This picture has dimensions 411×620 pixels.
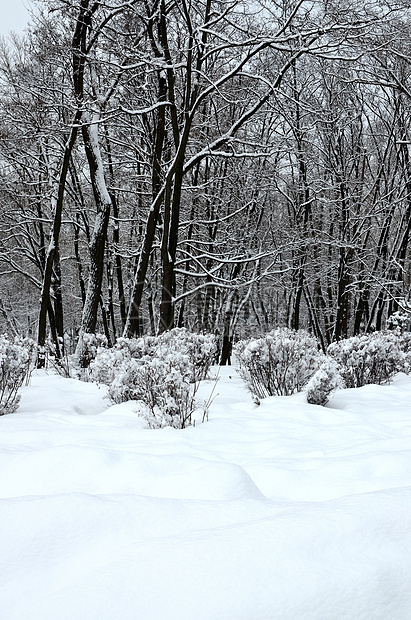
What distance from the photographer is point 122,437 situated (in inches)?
144

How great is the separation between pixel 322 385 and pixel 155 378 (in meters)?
1.89

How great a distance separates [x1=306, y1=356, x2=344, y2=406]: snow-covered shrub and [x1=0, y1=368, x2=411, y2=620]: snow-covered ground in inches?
62.2

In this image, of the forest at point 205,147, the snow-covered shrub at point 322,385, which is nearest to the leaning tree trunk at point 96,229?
the forest at point 205,147

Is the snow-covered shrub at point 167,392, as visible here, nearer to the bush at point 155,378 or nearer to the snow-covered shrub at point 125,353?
the bush at point 155,378

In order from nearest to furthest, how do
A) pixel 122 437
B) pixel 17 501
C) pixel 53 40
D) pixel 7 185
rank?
1. pixel 17 501
2. pixel 122 437
3. pixel 53 40
4. pixel 7 185

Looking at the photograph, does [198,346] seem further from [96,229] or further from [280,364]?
[96,229]

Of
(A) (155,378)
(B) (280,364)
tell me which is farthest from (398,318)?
(A) (155,378)

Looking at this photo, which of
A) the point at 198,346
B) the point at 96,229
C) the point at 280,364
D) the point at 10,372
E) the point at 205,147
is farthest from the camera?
the point at 205,147

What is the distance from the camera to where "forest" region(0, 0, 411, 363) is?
8805 mm

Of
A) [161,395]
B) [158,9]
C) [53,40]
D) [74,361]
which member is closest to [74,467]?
[161,395]

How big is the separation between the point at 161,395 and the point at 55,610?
2974 millimetres

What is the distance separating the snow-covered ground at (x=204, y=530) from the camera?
1.43 m

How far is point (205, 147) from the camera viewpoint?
10953mm

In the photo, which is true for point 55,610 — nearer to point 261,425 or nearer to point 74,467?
point 74,467
